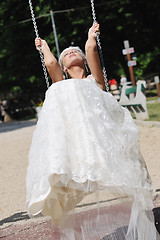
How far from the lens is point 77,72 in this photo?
3.87 metres

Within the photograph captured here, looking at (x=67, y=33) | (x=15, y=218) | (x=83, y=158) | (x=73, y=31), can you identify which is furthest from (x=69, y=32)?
(x=83, y=158)

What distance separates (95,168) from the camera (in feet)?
10.5

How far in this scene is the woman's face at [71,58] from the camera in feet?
12.7

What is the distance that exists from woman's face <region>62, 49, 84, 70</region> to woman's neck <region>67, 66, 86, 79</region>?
0.03 meters

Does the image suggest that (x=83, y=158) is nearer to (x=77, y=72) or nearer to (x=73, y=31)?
(x=77, y=72)

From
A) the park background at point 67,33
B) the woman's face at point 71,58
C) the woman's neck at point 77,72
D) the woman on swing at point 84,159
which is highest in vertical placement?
the woman's face at point 71,58

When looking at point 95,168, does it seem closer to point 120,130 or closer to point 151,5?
point 120,130

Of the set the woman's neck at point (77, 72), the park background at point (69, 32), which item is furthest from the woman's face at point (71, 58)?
the park background at point (69, 32)

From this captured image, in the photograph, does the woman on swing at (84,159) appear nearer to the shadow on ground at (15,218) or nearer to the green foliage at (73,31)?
the shadow on ground at (15,218)

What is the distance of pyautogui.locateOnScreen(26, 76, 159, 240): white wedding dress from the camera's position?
10.5 feet

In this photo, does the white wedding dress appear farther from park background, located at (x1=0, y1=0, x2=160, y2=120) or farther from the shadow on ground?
park background, located at (x1=0, y1=0, x2=160, y2=120)

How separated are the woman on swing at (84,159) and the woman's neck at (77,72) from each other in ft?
0.76

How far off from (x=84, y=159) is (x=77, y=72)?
92cm

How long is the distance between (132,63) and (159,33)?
10.3 meters
